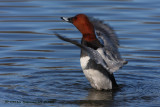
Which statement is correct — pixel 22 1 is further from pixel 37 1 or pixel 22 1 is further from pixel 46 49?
pixel 46 49

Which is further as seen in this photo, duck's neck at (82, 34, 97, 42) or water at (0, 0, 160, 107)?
duck's neck at (82, 34, 97, 42)

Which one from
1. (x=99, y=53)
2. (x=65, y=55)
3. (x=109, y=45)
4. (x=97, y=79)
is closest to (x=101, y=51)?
(x=99, y=53)

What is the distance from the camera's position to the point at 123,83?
8.23 m

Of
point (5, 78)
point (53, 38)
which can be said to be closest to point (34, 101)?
point (5, 78)

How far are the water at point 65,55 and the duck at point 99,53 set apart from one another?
22 centimetres

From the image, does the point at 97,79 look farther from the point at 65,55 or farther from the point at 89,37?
the point at 65,55

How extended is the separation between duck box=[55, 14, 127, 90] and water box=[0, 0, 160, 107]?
0.22 m

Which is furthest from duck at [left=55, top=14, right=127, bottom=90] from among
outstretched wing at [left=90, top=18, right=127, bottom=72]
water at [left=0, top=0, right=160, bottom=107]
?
water at [left=0, top=0, right=160, bottom=107]

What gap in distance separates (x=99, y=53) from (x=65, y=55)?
2804 mm

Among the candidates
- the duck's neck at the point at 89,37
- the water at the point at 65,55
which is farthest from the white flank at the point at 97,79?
the duck's neck at the point at 89,37

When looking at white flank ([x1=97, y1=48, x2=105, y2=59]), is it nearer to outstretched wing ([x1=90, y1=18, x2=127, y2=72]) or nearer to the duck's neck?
outstretched wing ([x1=90, y1=18, x2=127, y2=72])

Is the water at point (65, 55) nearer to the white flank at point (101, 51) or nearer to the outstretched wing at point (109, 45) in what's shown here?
the outstretched wing at point (109, 45)

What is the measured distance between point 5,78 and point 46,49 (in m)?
2.09

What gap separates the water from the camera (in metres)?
7.36
